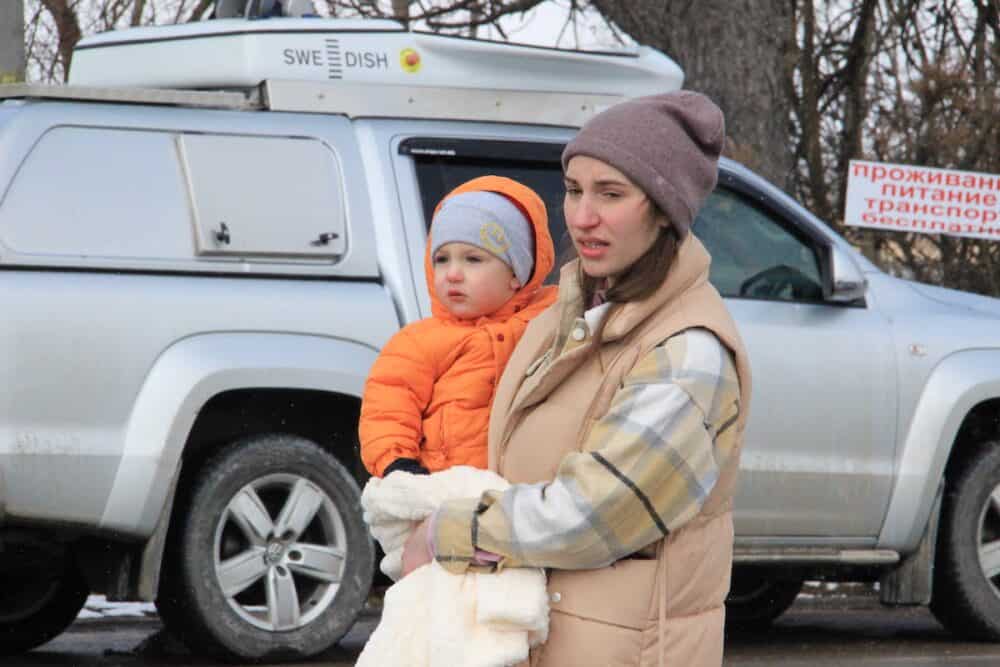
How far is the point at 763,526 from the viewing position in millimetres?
7340

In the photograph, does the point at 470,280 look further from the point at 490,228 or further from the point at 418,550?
the point at 418,550

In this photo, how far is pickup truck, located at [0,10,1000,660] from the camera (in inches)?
245

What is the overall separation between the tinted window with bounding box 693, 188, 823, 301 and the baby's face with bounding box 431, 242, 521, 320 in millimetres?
4243

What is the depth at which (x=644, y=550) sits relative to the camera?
2.67 m

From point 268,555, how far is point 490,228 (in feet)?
12.0

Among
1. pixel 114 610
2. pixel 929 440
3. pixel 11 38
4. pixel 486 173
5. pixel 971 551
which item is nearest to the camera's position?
pixel 486 173

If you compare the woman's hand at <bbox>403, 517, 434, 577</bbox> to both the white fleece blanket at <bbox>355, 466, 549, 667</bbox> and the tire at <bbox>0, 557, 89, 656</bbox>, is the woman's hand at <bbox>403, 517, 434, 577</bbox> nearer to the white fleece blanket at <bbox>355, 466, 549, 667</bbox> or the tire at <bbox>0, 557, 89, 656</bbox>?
the white fleece blanket at <bbox>355, 466, 549, 667</bbox>

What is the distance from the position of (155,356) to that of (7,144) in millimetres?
809

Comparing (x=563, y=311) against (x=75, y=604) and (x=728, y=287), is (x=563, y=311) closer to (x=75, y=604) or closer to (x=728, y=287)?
(x=728, y=287)

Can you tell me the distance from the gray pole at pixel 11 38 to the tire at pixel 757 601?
155 inches

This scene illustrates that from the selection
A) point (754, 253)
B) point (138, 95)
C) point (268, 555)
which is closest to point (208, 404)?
point (268, 555)

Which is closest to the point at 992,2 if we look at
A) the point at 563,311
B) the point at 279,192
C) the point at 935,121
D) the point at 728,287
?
the point at 935,121

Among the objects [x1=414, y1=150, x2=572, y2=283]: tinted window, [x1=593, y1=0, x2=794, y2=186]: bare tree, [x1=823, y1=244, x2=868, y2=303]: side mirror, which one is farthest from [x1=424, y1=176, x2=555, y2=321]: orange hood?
[x1=593, y1=0, x2=794, y2=186]: bare tree

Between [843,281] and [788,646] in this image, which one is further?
[788,646]
